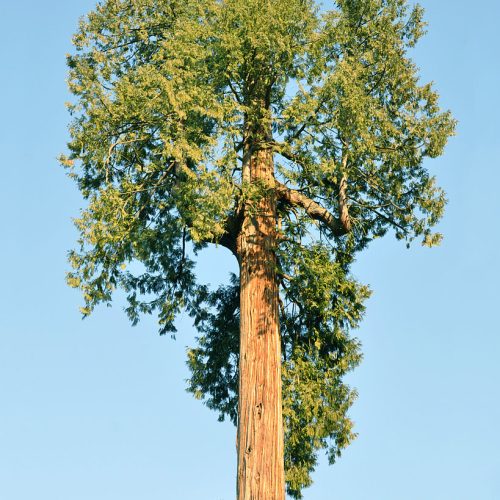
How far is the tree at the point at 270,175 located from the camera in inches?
539

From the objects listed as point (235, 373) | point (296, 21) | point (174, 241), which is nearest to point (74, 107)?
point (174, 241)

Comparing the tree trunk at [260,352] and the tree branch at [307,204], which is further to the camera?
the tree branch at [307,204]

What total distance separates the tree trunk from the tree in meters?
0.03

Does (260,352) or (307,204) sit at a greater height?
(307,204)

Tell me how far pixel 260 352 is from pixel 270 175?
133 inches

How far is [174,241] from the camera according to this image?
15922mm

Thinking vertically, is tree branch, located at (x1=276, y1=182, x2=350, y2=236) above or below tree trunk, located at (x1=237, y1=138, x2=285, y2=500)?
above

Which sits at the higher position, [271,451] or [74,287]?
[74,287]

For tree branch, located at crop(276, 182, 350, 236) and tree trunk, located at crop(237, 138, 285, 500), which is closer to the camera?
tree trunk, located at crop(237, 138, 285, 500)

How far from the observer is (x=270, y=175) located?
14.7 m

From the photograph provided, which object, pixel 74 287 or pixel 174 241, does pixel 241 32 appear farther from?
pixel 74 287

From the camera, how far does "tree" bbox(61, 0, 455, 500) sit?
1370cm

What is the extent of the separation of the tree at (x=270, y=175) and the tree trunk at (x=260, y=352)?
1.2 inches

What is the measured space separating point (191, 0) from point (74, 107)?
2836mm
